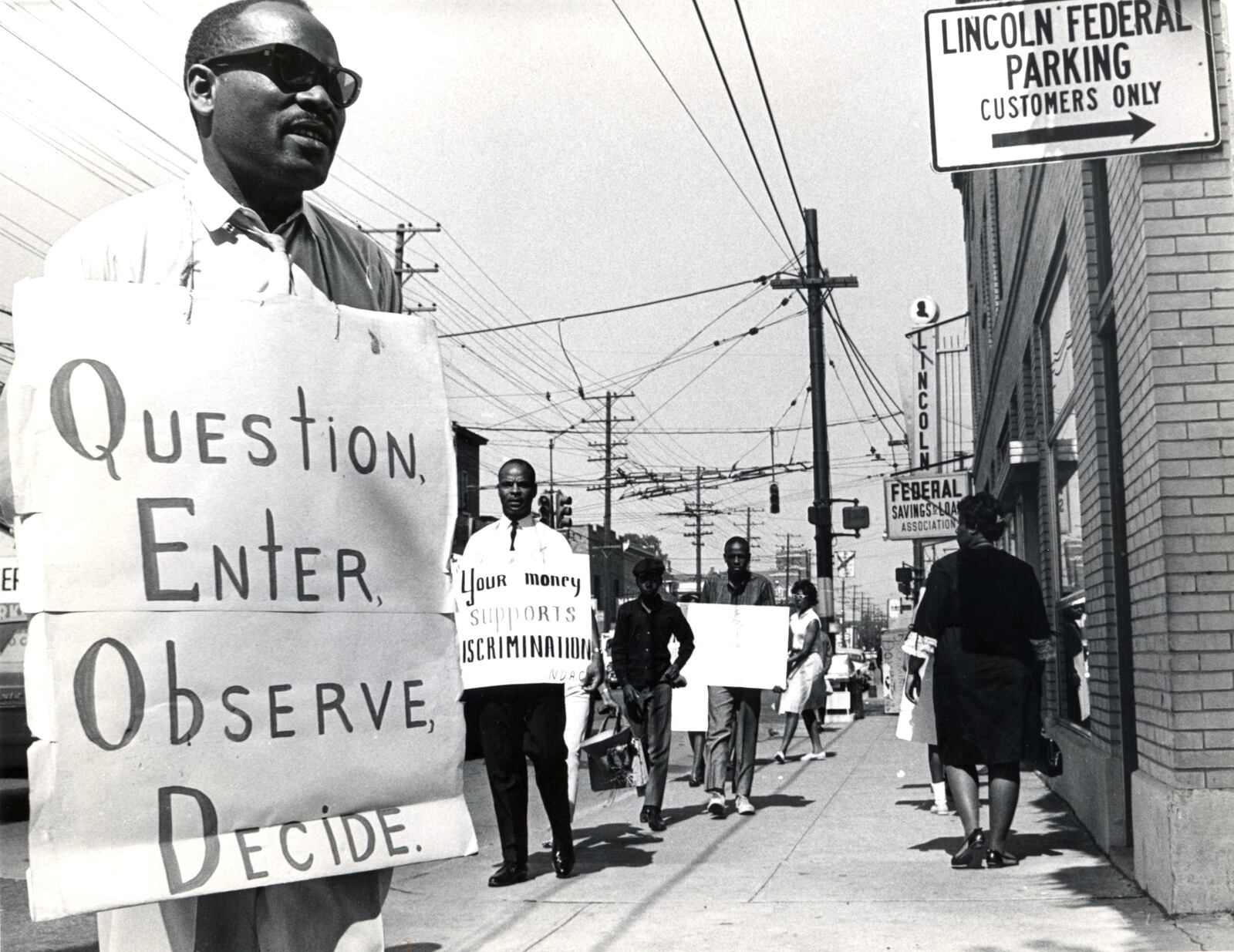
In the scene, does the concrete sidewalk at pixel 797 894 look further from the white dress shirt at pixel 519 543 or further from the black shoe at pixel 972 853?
the white dress shirt at pixel 519 543

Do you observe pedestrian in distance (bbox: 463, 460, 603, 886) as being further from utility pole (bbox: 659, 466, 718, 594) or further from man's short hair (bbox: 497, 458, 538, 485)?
utility pole (bbox: 659, 466, 718, 594)

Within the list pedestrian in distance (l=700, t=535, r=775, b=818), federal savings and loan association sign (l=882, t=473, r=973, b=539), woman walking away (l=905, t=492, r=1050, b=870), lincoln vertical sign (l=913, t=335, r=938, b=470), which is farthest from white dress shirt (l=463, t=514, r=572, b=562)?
lincoln vertical sign (l=913, t=335, r=938, b=470)

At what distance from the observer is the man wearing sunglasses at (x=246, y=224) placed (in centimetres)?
250

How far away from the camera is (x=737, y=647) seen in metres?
10.3

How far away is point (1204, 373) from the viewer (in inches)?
223

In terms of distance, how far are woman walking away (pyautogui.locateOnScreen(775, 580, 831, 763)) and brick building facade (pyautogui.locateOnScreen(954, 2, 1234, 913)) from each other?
5707 millimetres

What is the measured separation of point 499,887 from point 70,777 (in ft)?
16.7

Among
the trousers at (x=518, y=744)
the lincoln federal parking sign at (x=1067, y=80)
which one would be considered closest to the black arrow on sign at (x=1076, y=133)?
the lincoln federal parking sign at (x=1067, y=80)

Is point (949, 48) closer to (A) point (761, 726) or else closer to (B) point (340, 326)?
(B) point (340, 326)

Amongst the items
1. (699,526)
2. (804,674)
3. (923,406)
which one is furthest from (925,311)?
(699,526)

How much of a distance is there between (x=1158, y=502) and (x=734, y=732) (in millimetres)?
5071

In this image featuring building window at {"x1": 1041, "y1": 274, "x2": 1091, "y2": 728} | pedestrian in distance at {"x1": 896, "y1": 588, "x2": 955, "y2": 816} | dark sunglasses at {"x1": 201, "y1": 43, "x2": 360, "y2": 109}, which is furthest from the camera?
building window at {"x1": 1041, "y1": 274, "x2": 1091, "y2": 728}

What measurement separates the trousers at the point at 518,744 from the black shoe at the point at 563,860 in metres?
0.19

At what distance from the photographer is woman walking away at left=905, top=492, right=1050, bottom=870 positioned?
23.9 feet
